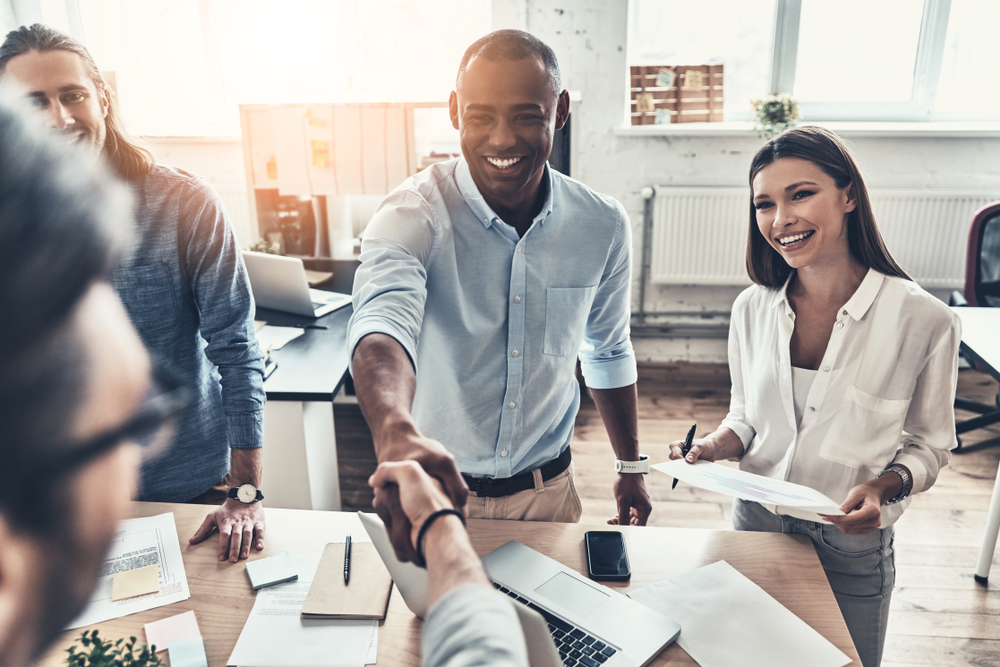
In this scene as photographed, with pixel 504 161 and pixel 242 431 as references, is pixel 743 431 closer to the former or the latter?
pixel 504 161

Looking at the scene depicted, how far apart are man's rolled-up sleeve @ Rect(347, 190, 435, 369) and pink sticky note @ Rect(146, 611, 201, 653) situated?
47 cm

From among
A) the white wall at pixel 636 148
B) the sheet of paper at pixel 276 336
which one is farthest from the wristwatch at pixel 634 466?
the white wall at pixel 636 148

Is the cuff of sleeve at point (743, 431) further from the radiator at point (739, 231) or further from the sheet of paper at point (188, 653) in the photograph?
the radiator at point (739, 231)

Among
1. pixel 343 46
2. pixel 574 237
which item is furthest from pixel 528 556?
pixel 343 46

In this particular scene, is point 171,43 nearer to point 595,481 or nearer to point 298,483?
point 298,483

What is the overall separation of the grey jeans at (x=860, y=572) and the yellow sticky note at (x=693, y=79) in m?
3.02

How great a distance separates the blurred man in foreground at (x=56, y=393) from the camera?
0.29 m

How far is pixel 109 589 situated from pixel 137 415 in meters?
0.85

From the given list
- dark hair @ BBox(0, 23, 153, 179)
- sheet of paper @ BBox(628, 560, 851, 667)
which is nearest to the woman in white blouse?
sheet of paper @ BBox(628, 560, 851, 667)

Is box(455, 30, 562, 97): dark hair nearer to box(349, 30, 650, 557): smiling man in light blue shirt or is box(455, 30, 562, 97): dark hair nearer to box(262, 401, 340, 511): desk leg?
box(349, 30, 650, 557): smiling man in light blue shirt

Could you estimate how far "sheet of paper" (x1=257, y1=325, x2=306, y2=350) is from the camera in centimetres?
205

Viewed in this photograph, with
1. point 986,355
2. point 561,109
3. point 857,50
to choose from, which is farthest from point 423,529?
point 857,50

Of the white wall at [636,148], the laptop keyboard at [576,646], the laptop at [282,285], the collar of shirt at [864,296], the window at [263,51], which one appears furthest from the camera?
the window at [263,51]

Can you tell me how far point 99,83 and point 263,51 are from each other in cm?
303
